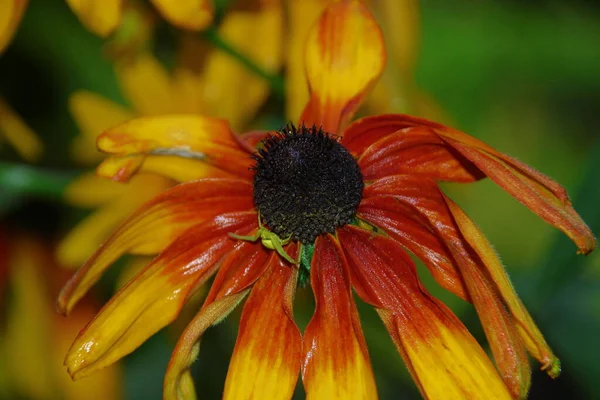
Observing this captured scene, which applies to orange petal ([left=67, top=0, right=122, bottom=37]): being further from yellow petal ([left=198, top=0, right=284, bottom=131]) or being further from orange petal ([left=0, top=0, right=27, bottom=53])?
yellow petal ([left=198, top=0, right=284, bottom=131])

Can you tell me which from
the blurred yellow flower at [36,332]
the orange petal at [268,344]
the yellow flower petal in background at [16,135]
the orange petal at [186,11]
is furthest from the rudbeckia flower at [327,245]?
the blurred yellow flower at [36,332]

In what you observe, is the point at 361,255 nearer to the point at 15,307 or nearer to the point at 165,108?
the point at 165,108

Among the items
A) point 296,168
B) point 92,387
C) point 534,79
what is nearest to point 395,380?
point 92,387

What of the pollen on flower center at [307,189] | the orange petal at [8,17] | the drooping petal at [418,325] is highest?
the orange petal at [8,17]

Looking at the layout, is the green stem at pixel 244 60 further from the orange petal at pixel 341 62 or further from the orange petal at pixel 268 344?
the orange petal at pixel 268 344

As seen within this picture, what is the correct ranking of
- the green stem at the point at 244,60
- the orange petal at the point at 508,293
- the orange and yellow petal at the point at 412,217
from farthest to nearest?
the green stem at the point at 244,60 → the orange and yellow petal at the point at 412,217 → the orange petal at the point at 508,293

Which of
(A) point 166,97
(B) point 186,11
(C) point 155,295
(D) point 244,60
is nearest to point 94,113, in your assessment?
(A) point 166,97

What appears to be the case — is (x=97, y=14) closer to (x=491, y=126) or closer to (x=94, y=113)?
(x=94, y=113)

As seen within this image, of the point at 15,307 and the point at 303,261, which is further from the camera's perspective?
the point at 15,307
